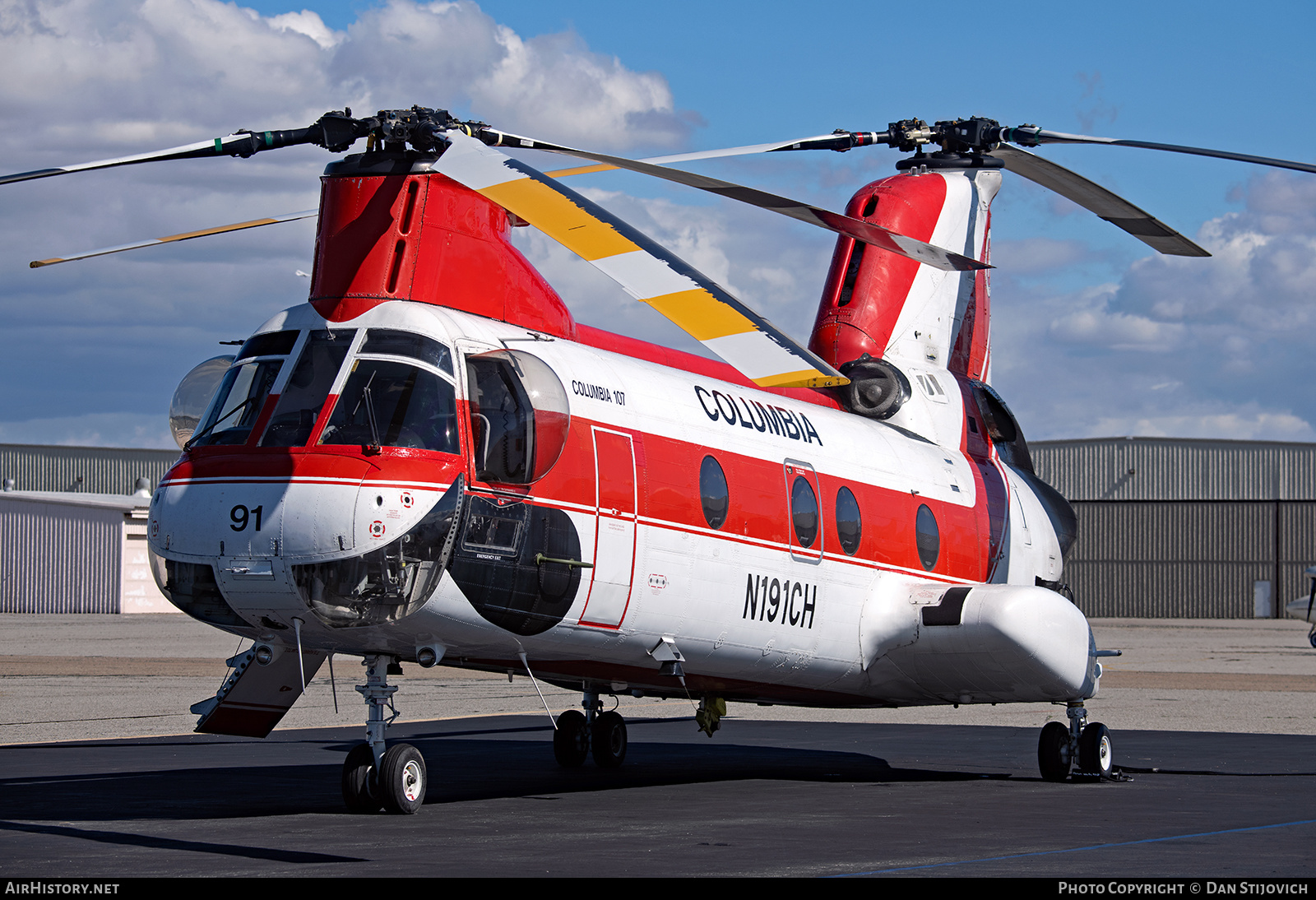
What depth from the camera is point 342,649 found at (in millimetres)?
12078

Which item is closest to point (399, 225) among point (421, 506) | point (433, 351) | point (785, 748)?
point (433, 351)

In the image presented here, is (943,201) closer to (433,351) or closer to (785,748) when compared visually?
(785,748)

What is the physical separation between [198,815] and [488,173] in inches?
236

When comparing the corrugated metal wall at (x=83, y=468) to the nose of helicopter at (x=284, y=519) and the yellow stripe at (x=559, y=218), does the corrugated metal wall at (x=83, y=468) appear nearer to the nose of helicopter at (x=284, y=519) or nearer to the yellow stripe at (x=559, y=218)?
the nose of helicopter at (x=284, y=519)

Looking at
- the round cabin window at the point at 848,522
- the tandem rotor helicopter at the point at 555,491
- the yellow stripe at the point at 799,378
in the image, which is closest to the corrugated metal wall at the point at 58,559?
the tandem rotor helicopter at the point at 555,491

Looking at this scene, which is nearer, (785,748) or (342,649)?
(342,649)

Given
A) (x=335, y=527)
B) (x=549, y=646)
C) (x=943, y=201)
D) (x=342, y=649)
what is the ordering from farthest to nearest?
(x=943, y=201) < (x=549, y=646) < (x=342, y=649) < (x=335, y=527)

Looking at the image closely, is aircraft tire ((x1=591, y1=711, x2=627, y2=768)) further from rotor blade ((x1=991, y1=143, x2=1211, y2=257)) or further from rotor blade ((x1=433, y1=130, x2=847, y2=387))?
rotor blade ((x1=433, y1=130, x2=847, y2=387))

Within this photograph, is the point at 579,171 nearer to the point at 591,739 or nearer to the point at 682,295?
the point at 682,295

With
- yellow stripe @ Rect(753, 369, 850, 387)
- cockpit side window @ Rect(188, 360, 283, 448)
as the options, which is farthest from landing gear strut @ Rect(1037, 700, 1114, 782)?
cockpit side window @ Rect(188, 360, 283, 448)

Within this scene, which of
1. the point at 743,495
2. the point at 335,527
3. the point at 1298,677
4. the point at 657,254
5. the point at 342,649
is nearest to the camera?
the point at 657,254

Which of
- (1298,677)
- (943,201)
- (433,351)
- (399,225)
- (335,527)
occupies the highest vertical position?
(943,201)

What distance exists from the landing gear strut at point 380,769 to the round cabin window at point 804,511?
4.69 metres

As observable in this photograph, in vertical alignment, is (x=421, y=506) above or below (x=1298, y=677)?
above
